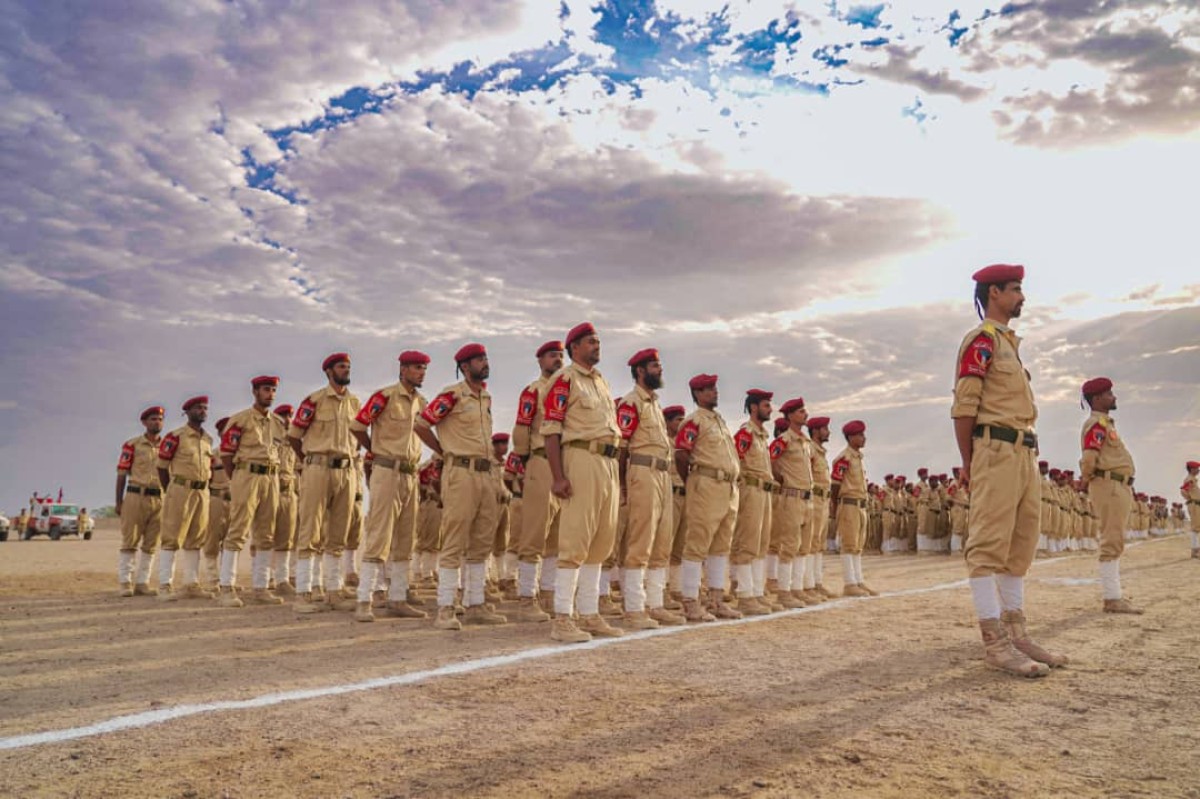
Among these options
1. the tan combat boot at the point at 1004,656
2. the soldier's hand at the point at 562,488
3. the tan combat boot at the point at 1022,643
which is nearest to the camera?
the tan combat boot at the point at 1004,656

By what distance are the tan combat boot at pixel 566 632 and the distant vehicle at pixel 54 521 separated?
123 feet

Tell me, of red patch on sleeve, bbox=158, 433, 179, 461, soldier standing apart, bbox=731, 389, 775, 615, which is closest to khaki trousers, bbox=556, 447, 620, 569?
soldier standing apart, bbox=731, 389, 775, 615

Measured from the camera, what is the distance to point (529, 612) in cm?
842

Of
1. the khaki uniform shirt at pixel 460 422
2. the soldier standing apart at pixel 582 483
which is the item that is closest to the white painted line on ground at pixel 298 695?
the soldier standing apart at pixel 582 483

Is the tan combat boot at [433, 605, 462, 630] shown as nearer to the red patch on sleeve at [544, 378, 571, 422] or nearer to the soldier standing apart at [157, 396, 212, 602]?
the red patch on sleeve at [544, 378, 571, 422]

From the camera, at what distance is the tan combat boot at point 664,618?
7.86m

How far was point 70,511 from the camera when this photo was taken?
3578 cm

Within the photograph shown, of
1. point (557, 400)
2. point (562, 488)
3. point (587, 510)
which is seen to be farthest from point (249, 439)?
point (587, 510)

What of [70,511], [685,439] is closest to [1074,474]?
[685,439]

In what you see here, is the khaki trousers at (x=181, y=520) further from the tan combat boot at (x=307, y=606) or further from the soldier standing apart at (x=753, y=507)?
the soldier standing apart at (x=753, y=507)

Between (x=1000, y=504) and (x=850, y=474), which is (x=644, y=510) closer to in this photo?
(x=1000, y=504)

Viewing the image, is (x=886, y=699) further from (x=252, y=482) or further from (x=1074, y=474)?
(x=1074, y=474)

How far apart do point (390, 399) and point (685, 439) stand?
3.33m

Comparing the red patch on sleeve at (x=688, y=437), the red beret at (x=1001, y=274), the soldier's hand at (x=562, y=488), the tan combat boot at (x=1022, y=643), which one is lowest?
the tan combat boot at (x=1022, y=643)
